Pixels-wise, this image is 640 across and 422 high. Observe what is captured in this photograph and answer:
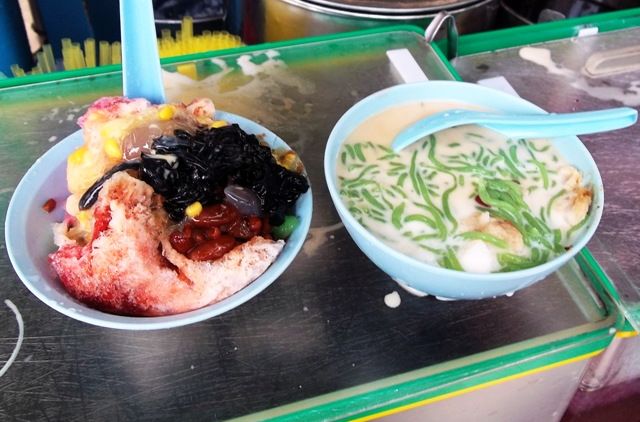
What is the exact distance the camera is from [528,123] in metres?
1.04

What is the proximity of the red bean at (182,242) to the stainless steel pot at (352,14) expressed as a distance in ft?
3.08

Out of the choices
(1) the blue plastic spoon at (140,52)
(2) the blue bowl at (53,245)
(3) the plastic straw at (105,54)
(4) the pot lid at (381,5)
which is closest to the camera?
(2) the blue bowl at (53,245)

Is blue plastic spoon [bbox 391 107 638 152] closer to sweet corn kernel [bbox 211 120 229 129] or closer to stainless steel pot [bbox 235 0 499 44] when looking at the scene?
sweet corn kernel [bbox 211 120 229 129]

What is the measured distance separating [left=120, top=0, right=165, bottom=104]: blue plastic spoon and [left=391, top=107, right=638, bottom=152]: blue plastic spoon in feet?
1.50

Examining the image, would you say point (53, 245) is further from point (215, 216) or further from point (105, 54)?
point (105, 54)

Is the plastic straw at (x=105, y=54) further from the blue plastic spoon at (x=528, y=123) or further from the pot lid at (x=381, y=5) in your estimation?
the blue plastic spoon at (x=528, y=123)

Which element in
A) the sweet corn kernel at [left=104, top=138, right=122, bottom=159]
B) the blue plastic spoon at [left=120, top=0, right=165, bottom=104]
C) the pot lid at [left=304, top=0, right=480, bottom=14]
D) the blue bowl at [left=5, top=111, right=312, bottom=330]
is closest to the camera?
the blue bowl at [left=5, top=111, right=312, bottom=330]

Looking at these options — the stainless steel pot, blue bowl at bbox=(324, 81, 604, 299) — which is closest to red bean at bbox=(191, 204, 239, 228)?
blue bowl at bbox=(324, 81, 604, 299)

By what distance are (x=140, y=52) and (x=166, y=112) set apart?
0.55ft

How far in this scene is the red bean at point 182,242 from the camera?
90 cm

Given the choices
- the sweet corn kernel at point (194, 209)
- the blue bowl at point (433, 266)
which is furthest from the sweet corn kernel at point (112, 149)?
the blue bowl at point (433, 266)

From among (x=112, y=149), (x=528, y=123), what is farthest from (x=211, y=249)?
(x=528, y=123)

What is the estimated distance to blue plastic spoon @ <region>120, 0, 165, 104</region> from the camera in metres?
1.07

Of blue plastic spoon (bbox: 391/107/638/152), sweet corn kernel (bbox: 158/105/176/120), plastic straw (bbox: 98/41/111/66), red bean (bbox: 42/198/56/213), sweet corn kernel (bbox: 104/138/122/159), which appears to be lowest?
plastic straw (bbox: 98/41/111/66)
